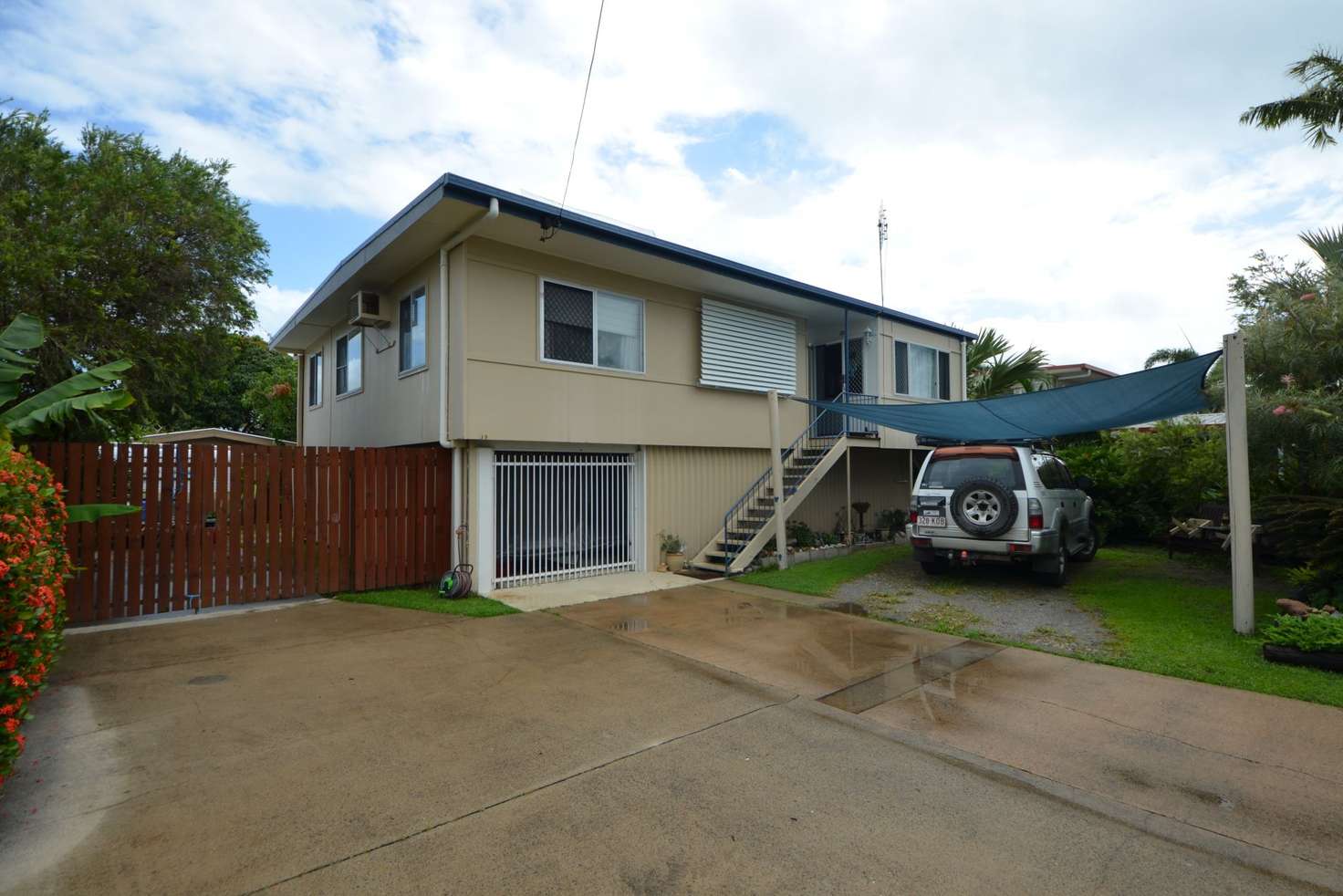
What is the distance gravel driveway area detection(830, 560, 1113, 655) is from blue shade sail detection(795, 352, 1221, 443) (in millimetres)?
2184

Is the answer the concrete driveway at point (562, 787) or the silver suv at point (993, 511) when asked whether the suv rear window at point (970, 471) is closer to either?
the silver suv at point (993, 511)

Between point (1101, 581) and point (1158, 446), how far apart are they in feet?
Answer: 10.2

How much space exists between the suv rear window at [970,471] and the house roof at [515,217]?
14.5ft

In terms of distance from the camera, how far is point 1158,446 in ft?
36.2

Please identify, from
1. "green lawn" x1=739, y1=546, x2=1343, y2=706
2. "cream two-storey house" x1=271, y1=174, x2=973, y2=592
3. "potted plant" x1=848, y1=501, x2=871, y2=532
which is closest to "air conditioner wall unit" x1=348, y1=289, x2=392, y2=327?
"cream two-storey house" x1=271, y1=174, x2=973, y2=592

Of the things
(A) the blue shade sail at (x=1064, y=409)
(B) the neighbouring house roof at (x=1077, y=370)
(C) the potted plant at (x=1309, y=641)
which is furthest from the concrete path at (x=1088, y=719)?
(B) the neighbouring house roof at (x=1077, y=370)

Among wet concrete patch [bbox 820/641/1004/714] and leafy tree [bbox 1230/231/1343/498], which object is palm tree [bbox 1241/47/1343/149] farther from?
wet concrete patch [bbox 820/641/1004/714]

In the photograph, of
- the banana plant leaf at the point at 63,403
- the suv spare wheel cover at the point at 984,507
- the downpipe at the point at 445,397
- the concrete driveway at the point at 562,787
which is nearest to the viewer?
the concrete driveway at the point at 562,787

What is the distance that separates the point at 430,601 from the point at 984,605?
271 inches

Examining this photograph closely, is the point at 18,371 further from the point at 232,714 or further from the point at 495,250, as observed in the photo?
the point at 495,250

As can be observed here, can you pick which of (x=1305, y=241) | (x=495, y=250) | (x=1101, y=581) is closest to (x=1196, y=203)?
(x=1305, y=241)

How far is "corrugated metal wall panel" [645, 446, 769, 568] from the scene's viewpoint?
11281 mm

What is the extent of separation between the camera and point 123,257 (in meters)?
10.5

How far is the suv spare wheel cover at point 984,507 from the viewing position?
857 centimetres
